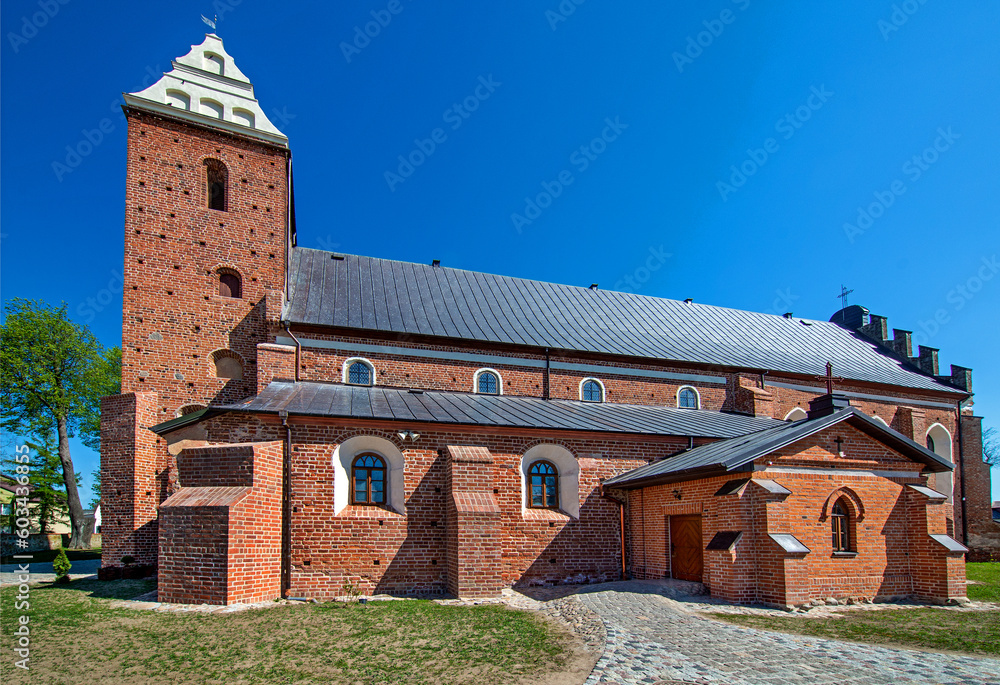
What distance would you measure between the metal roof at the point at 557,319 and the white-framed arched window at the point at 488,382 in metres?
1.00

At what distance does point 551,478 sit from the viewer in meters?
16.8

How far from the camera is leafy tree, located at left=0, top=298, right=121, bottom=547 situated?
91.2 ft

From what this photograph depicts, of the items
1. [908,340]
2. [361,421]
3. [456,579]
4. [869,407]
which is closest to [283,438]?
[361,421]

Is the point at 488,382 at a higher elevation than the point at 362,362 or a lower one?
lower

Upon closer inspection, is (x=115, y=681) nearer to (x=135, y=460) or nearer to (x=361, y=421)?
(x=361, y=421)

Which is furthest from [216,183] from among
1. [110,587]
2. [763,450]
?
[763,450]

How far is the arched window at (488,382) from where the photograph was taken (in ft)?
64.5

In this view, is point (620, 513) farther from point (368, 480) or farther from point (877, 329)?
point (877, 329)

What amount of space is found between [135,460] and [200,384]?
2520 mm

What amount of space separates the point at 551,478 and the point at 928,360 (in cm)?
2085

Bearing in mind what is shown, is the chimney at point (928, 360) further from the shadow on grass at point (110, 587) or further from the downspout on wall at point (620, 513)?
the shadow on grass at point (110, 587)

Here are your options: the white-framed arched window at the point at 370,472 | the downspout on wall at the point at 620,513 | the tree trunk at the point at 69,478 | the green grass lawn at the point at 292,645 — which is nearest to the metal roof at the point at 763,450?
the downspout on wall at the point at 620,513

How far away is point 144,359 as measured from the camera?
1755 centimetres

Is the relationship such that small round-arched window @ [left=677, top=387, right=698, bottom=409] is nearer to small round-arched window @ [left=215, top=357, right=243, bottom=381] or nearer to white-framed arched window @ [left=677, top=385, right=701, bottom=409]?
white-framed arched window @ [left=677, top=385, right=701, bottom=409]
